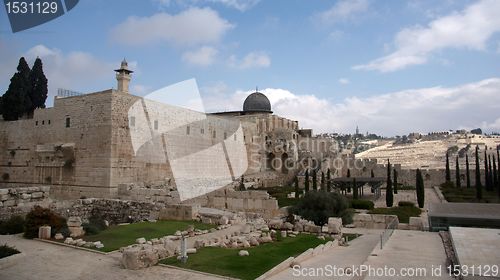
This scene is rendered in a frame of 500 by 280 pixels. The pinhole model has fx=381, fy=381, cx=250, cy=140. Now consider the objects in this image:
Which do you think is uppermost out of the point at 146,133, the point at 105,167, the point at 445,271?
the point at 146,133

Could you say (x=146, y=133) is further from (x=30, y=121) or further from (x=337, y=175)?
(x=337, y=175)

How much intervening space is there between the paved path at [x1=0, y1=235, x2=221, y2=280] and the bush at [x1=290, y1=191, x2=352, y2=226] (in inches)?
356

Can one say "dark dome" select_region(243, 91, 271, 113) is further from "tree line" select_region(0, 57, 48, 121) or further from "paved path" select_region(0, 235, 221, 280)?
"paved path" select_region(0, 235, 221, 280)

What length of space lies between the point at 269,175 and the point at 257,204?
51.2 ft

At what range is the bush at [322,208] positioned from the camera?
15906 millimetres

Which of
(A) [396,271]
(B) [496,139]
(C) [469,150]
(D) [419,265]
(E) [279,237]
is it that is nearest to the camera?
(A) [396,271]

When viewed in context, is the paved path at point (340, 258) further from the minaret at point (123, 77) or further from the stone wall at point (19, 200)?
the minaret at point (123, 77)

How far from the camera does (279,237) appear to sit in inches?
449

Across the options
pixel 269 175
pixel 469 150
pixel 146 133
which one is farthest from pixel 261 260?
pixel 469 150

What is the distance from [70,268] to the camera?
25.9ft

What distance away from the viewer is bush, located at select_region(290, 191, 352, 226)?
15.9 meters

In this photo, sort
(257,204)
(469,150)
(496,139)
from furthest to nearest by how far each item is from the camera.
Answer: (496,139) → (469,150) → (257,204)

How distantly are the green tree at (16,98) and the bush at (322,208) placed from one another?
1963 centimetres

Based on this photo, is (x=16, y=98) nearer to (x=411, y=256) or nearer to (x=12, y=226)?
(x=12, y=226)
